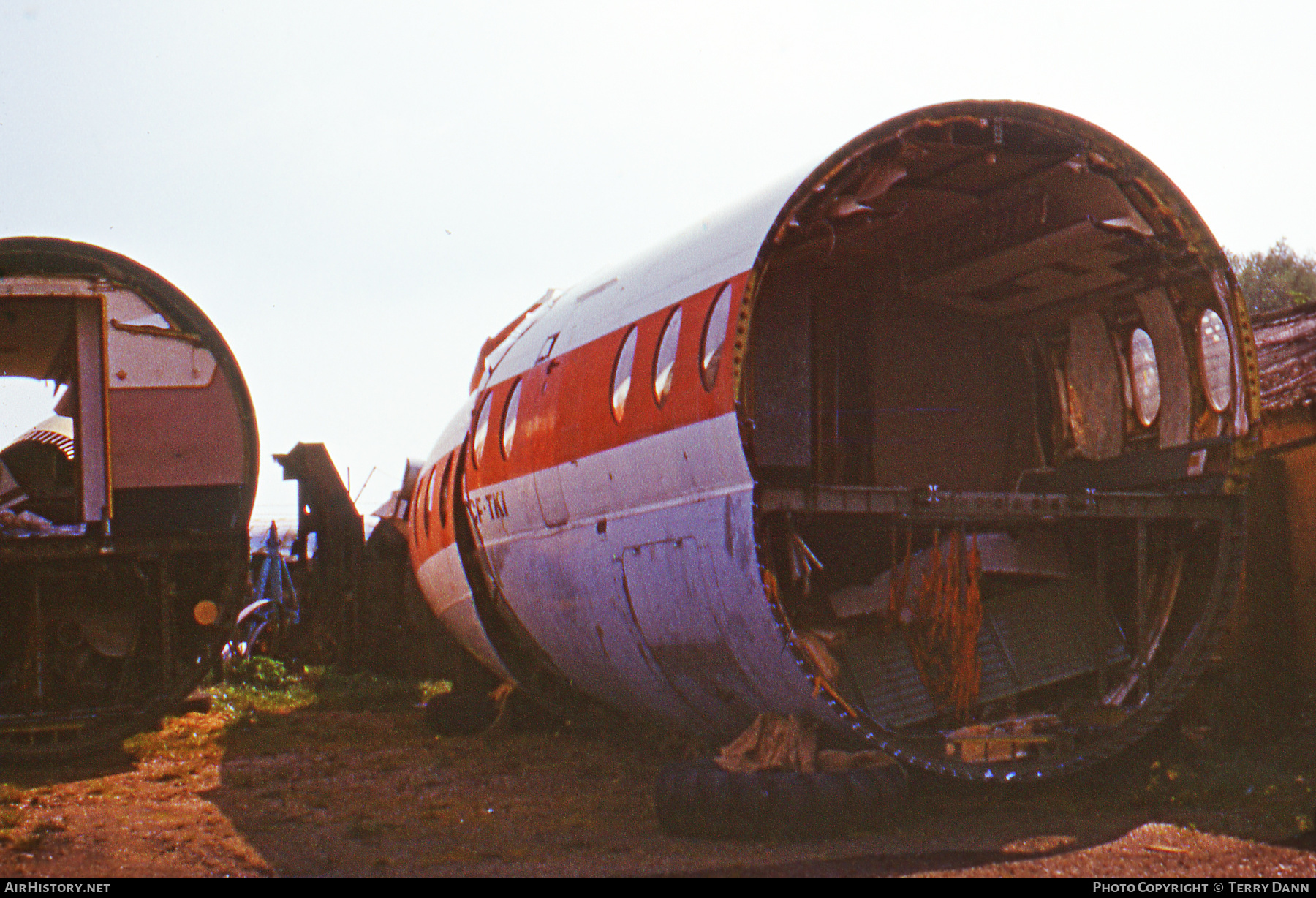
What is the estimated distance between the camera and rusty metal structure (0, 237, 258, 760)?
1372 centimetres

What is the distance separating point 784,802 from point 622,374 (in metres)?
3.71

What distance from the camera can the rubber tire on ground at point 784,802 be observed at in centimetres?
816

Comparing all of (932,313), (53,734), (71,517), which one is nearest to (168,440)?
(71,517)

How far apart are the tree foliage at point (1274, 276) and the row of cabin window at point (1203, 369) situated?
46.1 m

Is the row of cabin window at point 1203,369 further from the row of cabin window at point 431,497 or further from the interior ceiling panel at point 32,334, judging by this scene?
the interior ceiling panel at point 32,334

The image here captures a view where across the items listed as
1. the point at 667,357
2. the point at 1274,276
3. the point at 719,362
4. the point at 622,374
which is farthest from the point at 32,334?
the point at 1274,276

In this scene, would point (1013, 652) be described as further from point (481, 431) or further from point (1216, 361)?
point (481, 431)

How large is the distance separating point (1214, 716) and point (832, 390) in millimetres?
4650

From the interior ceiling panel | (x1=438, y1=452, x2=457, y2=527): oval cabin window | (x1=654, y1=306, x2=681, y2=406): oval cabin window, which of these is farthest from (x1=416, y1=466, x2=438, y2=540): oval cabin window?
(x1=654, y1=306, x2=681, y2=406): oval cabin window

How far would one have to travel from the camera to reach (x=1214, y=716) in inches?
430

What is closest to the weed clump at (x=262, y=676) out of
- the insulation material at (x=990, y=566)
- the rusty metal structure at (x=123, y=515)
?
the rusty metal structure at (x=123, y=515)

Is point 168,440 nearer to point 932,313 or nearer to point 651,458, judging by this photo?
point 651,458

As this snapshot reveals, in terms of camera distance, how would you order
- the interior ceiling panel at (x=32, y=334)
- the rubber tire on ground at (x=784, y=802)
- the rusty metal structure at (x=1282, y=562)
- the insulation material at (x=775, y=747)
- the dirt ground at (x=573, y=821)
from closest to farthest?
the dirt ground at (x=573, y=821) < the rubber tire on ground at (x=784, y=802) < the insulation material at (x=775, y=747) < the rusty metal structure at (x=1282, y=562) < the interior ceiling panel at (x=32, y=334)

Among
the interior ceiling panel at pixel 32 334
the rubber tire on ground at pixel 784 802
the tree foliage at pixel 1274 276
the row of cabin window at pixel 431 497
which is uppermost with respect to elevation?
the tree foliage at pixel 1274 276
